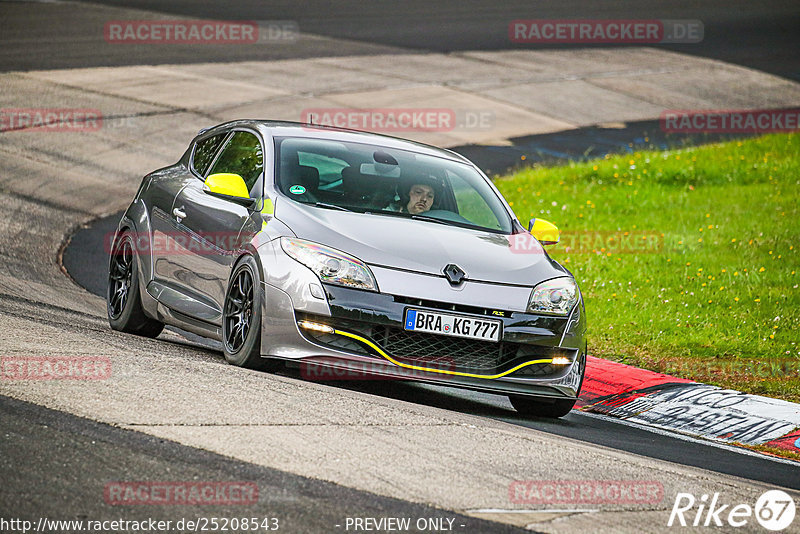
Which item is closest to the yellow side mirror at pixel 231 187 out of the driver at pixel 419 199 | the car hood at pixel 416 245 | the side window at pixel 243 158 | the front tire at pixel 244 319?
the side window at pixel 243 158

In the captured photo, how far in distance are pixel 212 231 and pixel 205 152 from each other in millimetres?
1357

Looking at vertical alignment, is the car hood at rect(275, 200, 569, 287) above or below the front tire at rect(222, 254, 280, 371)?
above

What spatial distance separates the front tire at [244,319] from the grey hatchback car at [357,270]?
0.01 meters

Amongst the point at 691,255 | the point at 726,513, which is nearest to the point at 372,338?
the point at 726,513

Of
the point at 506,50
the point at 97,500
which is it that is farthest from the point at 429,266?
the point at 506,50

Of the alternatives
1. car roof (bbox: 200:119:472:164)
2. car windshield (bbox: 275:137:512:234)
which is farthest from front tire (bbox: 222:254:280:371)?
car roof (bbox: 200:119:472:164)

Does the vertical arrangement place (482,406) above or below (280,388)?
below

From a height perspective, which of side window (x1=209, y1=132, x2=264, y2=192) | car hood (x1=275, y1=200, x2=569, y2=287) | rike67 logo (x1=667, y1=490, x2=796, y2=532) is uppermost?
side window (x1=209, y1=132, x2=264, y2=192)

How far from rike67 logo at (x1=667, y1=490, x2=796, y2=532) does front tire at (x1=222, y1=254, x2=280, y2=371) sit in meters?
2.82

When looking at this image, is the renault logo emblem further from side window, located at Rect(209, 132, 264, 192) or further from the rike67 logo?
the rike67 logo

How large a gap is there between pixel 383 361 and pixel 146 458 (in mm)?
2184

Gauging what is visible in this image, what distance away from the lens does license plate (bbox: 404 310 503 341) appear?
7.23m

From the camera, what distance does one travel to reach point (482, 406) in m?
8.54

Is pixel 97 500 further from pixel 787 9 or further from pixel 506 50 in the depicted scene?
pixel 787 9
